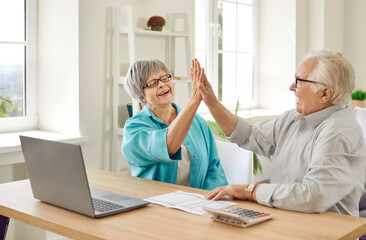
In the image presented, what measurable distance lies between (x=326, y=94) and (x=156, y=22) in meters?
1.89

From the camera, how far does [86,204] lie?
1635mm

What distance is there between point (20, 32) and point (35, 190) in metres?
1.78

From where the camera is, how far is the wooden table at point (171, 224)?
1.47 meters

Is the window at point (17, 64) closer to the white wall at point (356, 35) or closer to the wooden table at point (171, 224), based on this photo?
the wooden table at point (171, 224)

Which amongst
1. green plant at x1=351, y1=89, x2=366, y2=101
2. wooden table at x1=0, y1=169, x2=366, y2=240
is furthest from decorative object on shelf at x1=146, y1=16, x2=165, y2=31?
green plant at x1=351, y1=89, x2=366, y2=101

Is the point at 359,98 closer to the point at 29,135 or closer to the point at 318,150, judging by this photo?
the point at 29,135

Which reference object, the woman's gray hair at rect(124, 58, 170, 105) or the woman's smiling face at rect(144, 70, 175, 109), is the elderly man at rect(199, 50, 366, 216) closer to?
the woman's smiling face at rect(144, 70, 175, 109)

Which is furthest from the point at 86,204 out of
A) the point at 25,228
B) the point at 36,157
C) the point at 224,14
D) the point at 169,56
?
the point at 224,14

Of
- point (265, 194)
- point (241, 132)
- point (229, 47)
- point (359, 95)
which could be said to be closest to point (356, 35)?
point (359, 95)

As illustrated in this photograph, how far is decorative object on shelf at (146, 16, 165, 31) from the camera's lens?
11.6 feet

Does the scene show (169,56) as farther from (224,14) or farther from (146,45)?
(224,14)

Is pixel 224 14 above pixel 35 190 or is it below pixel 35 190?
above

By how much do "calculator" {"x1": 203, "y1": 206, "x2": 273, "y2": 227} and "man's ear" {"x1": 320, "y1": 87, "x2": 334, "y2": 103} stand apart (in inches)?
21.8

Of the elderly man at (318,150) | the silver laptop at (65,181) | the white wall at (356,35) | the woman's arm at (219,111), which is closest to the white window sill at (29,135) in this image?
the silver laptop at (65,181)
